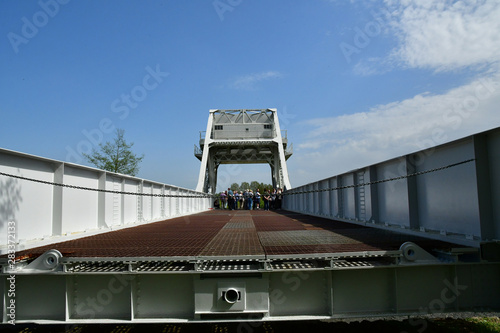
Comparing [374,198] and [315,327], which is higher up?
[374,198]

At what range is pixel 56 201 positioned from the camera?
533 cm

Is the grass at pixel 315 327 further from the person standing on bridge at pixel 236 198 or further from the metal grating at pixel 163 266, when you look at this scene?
the person standing on bridge at pixel 236 198

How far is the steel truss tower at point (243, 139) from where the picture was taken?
93.4 ft

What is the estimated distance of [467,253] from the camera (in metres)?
3.59

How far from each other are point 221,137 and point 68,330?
25.5 metres

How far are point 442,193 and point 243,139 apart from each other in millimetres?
25037

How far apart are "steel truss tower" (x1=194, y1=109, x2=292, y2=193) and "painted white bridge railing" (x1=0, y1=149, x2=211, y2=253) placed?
19.3m

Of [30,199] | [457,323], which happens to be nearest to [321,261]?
[457,323]

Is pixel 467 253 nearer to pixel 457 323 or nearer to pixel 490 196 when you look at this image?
pixel 490 196

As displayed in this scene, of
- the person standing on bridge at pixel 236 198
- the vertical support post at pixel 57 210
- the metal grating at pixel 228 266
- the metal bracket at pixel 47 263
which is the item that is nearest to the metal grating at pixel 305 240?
the metal grating at pixel 228 266

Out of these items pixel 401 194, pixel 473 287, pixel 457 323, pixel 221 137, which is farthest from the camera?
pixel 221 137

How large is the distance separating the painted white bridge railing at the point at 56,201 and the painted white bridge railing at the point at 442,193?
508 cm

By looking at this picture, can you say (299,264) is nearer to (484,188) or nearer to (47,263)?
(484,188)

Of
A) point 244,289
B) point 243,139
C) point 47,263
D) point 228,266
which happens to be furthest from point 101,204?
point 243,139
